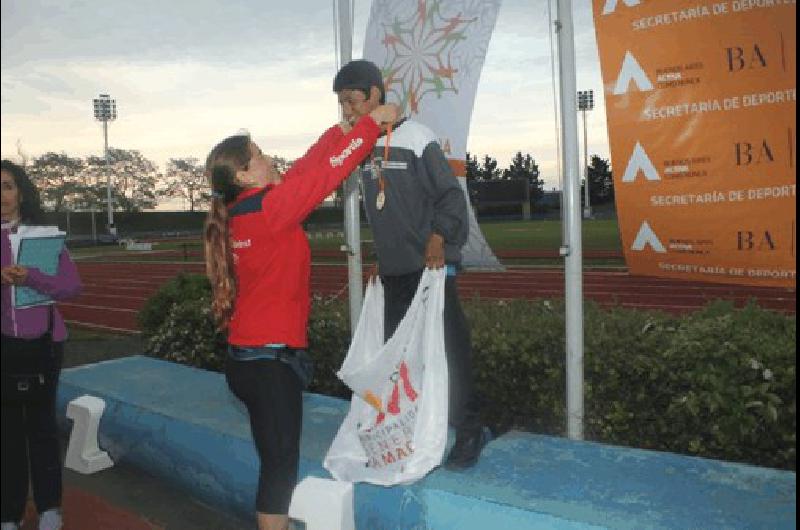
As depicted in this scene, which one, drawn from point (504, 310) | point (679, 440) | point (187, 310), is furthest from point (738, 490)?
point (187, 310)

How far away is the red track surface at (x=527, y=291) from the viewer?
523 inches

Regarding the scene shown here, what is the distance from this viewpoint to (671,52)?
355cm

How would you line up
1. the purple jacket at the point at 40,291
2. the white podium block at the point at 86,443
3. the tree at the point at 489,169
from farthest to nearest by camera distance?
1. the tree at the point at 489,169
2. the white podium block at the point at 86,443
3. the purple jacket at the point at 40,291

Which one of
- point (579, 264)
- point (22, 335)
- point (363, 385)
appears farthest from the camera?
point (579, 264)

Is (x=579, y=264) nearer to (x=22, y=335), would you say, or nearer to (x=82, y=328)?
(x=22, y=335)

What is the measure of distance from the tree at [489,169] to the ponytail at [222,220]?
101843mm

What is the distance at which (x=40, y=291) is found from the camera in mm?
1411

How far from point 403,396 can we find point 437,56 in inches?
96.0

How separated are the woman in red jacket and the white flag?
2273mm

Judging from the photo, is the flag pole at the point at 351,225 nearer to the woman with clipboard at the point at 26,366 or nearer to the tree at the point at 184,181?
the woman with clipboard at the point at 26,366

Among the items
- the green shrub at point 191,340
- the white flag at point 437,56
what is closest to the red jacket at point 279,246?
the white flag at point 437,56

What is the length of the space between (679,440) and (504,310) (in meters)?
1.76

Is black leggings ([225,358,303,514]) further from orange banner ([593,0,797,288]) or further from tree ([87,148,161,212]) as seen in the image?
tree ([87,148,161,212])

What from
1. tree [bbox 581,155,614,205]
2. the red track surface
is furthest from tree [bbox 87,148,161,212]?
the red track surface
